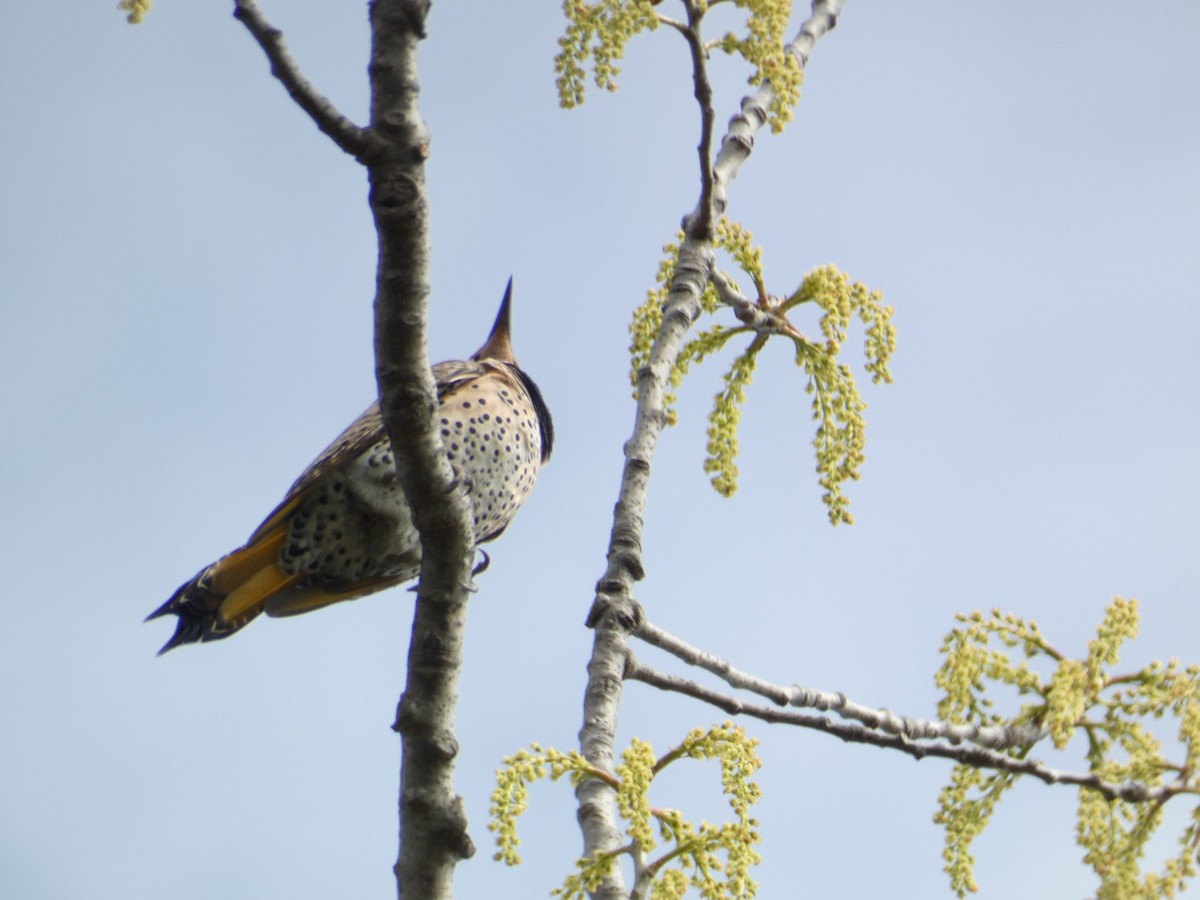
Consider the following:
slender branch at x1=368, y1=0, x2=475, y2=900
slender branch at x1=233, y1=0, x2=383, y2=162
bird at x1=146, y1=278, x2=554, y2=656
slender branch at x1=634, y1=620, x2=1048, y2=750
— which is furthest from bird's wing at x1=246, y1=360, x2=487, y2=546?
slender branch at x1=233, y1=0, x2=383, y2=162

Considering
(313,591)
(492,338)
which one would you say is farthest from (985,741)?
(492,338)

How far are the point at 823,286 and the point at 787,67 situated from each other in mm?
574

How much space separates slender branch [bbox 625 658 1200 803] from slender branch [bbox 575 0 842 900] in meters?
0.11

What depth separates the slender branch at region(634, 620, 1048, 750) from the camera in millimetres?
2957

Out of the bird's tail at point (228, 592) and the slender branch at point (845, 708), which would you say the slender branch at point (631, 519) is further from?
the bird's tail at point (228, 592)

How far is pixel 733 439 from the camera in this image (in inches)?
143

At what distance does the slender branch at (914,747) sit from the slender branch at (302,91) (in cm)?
147

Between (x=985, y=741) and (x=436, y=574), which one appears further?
(x=985, y=741)

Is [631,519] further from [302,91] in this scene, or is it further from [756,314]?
[302,91]

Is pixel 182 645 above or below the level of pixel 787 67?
below

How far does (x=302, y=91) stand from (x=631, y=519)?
1562 mm

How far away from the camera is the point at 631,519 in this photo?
3229 mm

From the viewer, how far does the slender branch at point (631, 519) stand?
8.89ft

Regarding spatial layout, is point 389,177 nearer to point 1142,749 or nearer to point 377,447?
point 1142,749
